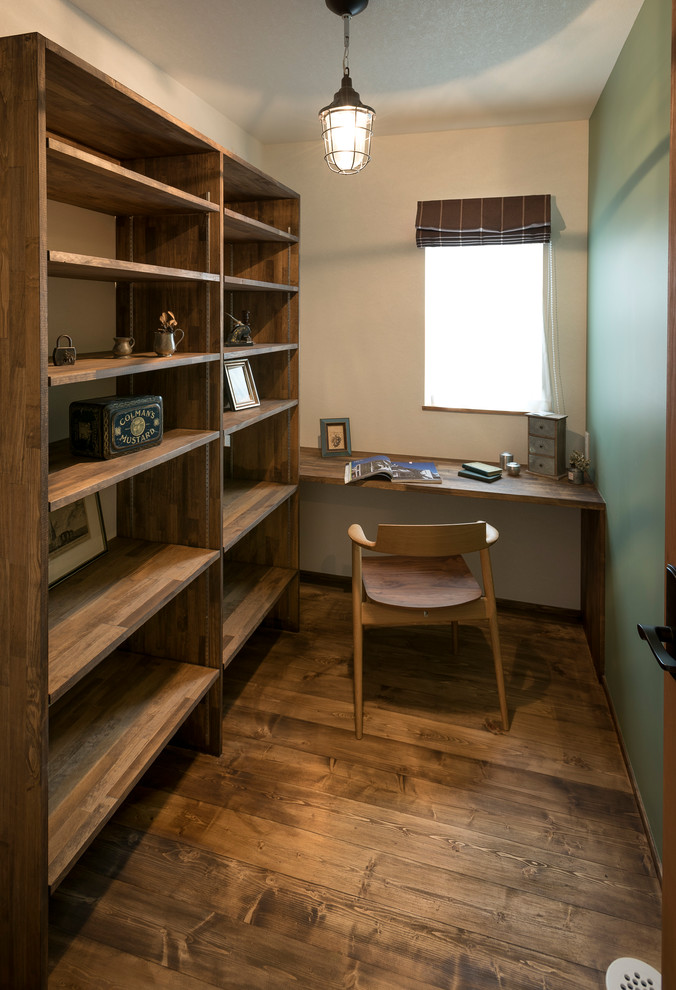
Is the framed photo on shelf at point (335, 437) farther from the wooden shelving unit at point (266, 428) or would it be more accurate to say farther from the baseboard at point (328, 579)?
the baseboard at point (328, 579)

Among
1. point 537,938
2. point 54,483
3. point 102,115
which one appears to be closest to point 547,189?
point 102,115

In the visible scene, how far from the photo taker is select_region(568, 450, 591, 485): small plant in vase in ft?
9.93

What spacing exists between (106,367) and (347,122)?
43.4 inches

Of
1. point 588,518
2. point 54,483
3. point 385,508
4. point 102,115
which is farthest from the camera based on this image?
point 385,508

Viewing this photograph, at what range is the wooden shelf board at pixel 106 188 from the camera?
141 cm

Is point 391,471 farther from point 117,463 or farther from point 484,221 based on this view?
point 117,463

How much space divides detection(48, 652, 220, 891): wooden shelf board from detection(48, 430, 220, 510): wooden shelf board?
752 millimetres

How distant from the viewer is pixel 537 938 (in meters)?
Answer: 1.57

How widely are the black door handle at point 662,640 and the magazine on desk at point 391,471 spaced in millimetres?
1939

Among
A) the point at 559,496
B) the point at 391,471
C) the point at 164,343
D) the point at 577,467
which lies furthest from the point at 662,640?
the point at 577,467

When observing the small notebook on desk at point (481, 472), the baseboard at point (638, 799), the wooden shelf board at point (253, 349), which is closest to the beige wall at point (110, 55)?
the wooden shelf board at point (253, 349)

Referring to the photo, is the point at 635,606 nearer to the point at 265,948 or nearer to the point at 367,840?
the point at 367,840

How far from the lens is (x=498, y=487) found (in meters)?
2.97

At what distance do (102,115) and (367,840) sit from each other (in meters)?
2.10
